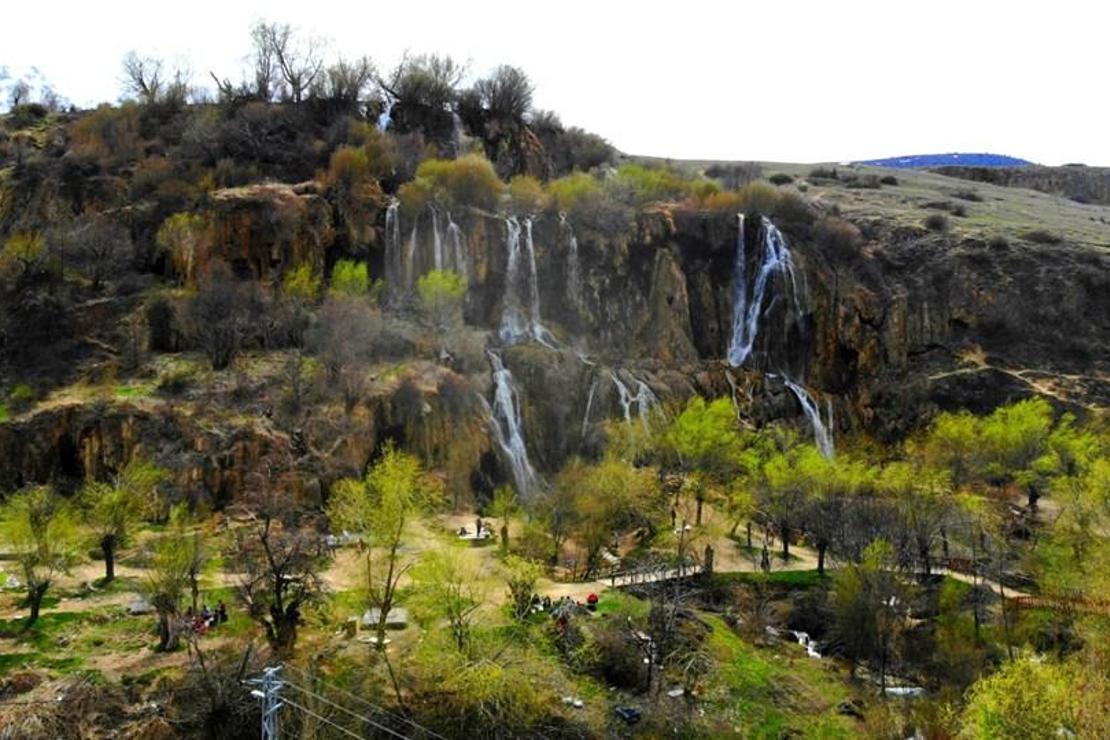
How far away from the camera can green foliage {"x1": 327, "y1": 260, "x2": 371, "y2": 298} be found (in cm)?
4834

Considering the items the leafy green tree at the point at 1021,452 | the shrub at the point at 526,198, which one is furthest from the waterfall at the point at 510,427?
the leafy green tree at the point at 1021,452

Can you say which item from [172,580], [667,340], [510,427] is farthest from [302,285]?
[172,580]

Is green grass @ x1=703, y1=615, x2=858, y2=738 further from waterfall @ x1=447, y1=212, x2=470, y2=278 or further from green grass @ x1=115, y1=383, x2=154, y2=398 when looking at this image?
Result: waterfall @ x1=447, y1=212, x2=470, y2=278

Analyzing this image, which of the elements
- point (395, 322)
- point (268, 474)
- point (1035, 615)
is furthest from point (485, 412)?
point (1035, 615)

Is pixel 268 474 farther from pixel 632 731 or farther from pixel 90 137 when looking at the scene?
pixel 90 137

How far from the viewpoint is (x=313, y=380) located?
4078 cm

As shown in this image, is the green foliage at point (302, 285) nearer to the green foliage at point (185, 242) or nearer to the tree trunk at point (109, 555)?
the green foliage at point (185, 242)

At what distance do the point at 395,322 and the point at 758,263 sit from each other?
2786 centimetres

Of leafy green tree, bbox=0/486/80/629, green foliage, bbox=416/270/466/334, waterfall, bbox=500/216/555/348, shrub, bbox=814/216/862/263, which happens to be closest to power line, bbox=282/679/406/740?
leafy green tree, bbox=0/486/80/629

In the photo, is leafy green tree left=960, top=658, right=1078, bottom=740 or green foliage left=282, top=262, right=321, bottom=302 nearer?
leafy green tree left=960, top=658, right=1078, bottom=740

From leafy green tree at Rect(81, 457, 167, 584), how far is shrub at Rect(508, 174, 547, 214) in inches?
1288

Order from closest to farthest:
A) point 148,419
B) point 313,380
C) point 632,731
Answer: point 632,731, point 148,419, point 313,380

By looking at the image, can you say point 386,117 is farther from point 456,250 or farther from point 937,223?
point 937,223

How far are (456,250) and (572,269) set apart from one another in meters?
8.09
